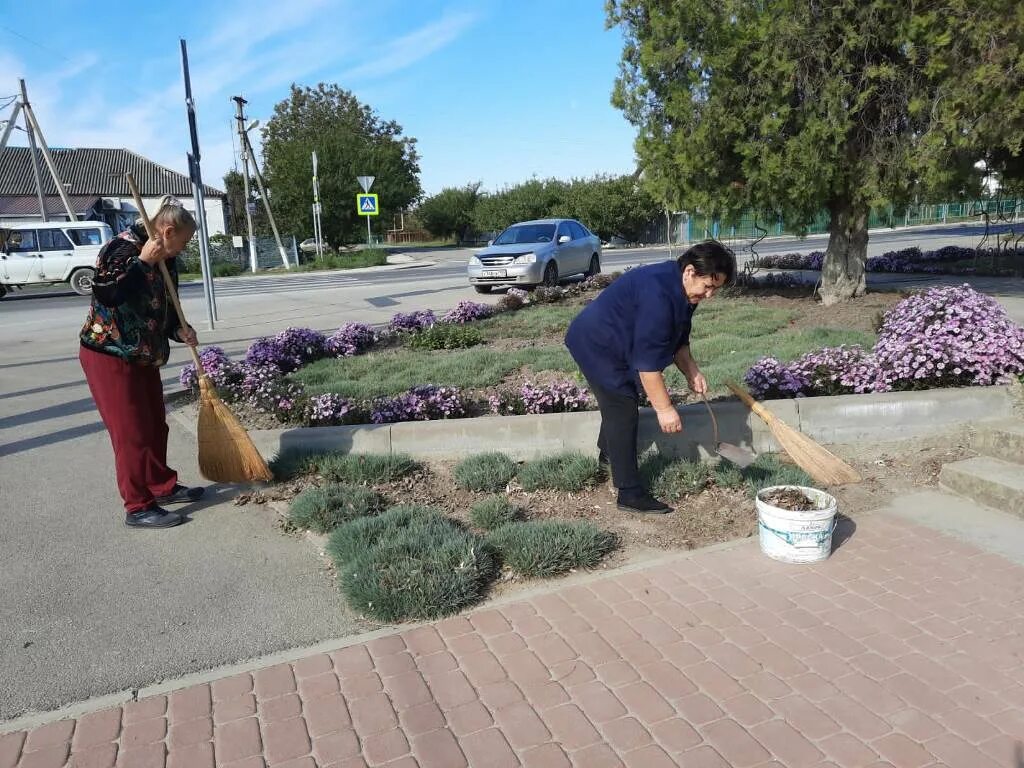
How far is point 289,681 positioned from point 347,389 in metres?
3.77

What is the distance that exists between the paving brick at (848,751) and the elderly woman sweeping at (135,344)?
3.52 metres

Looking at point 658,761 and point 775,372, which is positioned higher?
point 775,372

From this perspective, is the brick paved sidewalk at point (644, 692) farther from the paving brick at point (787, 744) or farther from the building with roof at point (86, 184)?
the building with roof at point (86, 184)

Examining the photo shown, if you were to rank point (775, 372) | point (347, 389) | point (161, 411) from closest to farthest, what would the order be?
point (161, 411) → point (775, 372) → point (347, 389)

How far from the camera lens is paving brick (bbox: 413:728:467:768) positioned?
2.43 m

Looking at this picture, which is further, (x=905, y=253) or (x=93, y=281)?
(x=905, y=253)

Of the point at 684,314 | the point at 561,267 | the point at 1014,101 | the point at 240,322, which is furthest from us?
the point at 561,267

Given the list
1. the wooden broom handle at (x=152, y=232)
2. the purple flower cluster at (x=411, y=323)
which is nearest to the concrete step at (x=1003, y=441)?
the wooden broom handle at (x=152, y=232)

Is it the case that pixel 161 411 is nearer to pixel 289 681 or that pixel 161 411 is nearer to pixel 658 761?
pixel 289 681

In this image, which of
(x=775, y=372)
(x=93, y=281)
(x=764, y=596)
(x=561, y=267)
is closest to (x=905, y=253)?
(x=561, y=267)

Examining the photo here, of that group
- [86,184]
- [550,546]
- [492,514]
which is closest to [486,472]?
[492,514]

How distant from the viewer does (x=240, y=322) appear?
1348 cm

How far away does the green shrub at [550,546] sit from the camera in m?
3.63

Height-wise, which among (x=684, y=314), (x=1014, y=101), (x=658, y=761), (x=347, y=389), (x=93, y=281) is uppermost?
(x=1014, y=101)
